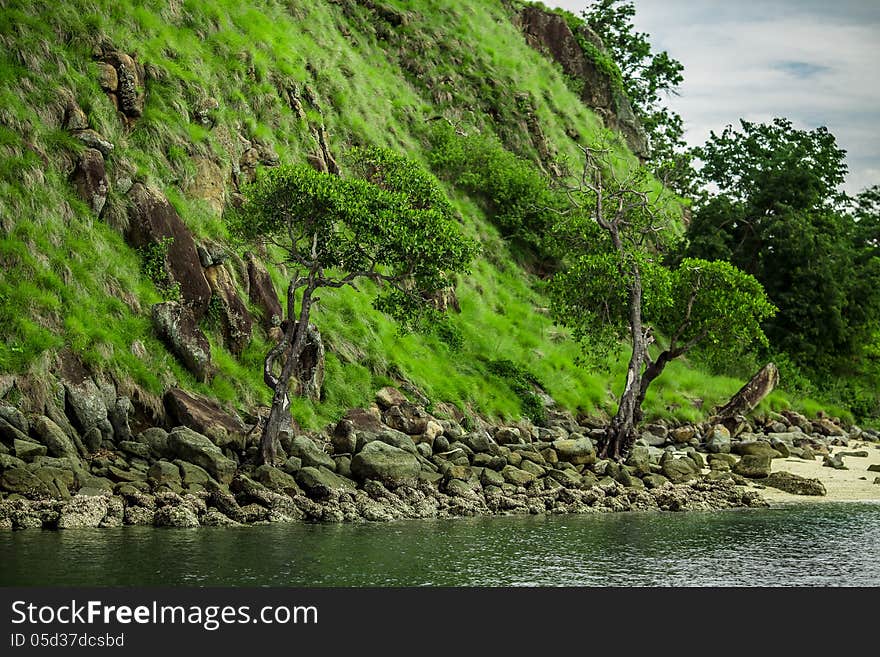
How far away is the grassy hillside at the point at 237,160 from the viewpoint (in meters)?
29.8

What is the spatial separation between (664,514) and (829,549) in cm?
703

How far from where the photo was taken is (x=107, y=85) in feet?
120

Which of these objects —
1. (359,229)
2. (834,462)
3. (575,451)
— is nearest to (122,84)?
(359,229)

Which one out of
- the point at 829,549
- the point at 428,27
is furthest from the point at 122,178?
the point at 428,27

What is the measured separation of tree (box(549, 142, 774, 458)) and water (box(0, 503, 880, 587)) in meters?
13.2

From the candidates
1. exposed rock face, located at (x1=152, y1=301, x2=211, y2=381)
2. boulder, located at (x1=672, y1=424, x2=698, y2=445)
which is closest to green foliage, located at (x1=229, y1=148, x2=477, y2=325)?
exposed rock face, located at (x1=152, y1=301, x2=211, y2=381)

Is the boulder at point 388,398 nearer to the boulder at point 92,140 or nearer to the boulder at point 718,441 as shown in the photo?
the boulder at point 92,140

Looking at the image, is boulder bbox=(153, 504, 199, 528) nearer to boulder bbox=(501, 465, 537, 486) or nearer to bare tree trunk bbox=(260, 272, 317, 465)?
bare tree trunk bbox=(260, 272, 317, 465)

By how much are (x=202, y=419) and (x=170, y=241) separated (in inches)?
294

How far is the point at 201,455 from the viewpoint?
26.1m

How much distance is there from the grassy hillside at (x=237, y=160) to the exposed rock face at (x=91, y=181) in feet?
1.19

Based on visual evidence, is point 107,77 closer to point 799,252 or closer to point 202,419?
point 202,419

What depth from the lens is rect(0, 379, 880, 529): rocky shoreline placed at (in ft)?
76.4

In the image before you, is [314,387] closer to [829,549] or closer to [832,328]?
[829,549]
